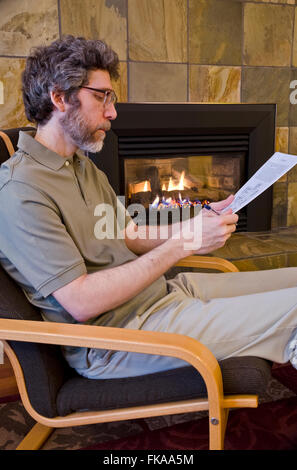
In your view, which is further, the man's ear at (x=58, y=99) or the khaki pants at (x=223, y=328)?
the man's ear at (x=58, y=99)

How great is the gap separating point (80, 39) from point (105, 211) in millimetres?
517

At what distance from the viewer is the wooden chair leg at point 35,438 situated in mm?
1354

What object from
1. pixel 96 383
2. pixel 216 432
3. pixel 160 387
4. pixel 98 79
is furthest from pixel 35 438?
pixel 98 79

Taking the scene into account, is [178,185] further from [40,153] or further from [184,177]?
[40,153]

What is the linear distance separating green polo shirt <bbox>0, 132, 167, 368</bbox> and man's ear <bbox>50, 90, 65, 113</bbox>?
13 centimetres

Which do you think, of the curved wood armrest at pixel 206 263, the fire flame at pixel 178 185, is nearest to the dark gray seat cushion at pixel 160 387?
the curved wood armrest at pixel 206 263

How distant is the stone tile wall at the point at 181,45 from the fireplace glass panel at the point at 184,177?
1.19 ft

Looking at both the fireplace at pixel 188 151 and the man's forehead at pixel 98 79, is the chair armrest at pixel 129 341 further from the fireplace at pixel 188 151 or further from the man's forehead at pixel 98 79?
the fireplace at pixel 188 151

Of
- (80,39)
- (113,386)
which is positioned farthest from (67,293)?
(80,39)

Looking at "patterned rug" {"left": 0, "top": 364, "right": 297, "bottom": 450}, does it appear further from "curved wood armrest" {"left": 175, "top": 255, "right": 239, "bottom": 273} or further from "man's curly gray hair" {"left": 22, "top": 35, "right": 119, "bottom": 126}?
"man's curly gray hair" {"left": 22, "top": 35, "right": 119, "bottom": 126}

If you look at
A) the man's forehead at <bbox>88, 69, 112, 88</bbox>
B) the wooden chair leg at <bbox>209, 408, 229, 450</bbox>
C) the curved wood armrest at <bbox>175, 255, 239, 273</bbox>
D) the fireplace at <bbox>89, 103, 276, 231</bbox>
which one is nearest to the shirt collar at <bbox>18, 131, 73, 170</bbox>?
the man's forehead at <bbox>88, 69, 112, 88</bbox>

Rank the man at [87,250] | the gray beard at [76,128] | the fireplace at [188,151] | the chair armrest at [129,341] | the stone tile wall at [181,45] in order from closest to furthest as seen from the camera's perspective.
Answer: the chair armrest at [129,341], the man at [87,250], the gray beard at [76,128], the stone tile wall at [181,45], the fireplace at [188,151]

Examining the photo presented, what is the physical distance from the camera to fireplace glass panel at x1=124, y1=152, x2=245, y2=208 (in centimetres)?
294

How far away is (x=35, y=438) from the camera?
4.54 ft
